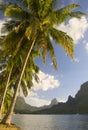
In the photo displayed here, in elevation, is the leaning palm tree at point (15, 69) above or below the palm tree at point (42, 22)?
Answer: below

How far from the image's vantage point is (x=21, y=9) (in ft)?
95.3

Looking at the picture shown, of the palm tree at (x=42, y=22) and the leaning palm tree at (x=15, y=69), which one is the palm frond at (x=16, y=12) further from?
the leaning palm tree at (x=15, y=69)

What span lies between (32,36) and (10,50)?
11.6 ft

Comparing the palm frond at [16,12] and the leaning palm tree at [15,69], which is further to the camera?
the leaning palm tree at [15,69]

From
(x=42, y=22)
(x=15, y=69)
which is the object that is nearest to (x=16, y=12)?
(x=42, y=22)

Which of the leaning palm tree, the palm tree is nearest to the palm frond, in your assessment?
the palm tree

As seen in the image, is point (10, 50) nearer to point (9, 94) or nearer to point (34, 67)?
point (34, 67)

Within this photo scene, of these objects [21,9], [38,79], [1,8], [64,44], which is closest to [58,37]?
[64,44]

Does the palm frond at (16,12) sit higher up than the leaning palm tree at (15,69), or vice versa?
the palm frond at (16,12)

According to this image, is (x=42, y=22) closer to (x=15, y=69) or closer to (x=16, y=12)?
(x=16, y=12)

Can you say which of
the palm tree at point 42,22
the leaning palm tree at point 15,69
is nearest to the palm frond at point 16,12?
the palm tree at point 42,22

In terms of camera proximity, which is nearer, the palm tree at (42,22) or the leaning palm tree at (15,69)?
the palm tree at (42,22)

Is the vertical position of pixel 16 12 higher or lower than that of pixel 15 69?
higher

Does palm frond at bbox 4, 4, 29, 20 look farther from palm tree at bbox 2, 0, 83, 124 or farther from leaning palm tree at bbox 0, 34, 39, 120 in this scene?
leaning palm tree at bbox 0, 34, 39, 120
